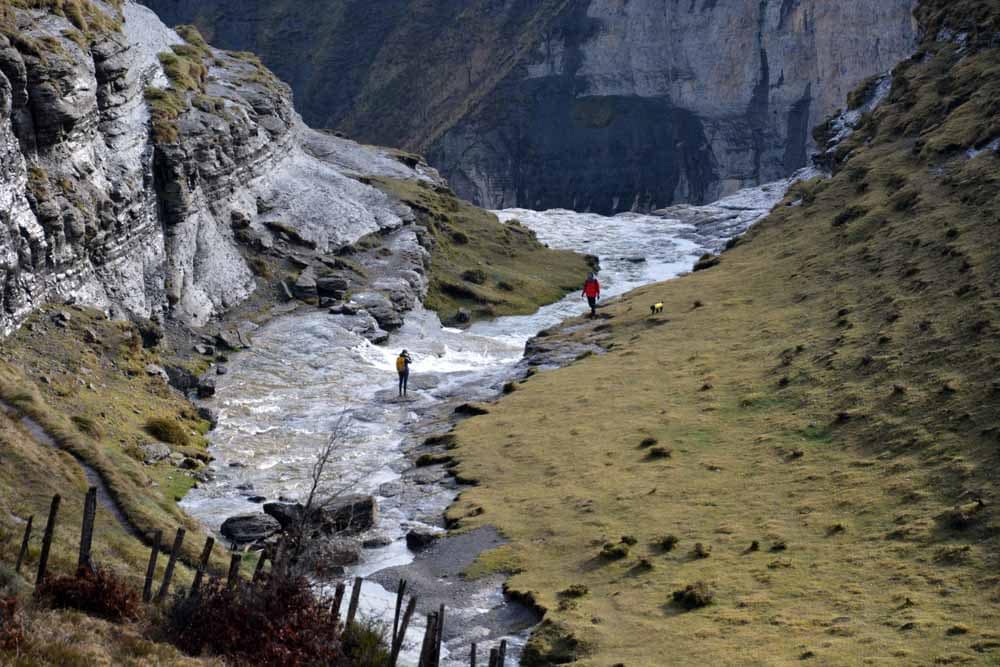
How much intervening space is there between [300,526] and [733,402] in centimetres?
3160

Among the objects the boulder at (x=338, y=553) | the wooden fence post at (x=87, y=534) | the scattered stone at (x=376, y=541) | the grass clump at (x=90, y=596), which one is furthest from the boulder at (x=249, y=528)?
the grass clump at (x=90, y=596)

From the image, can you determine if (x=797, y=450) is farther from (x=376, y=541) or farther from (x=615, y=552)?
(x=376, y=541)

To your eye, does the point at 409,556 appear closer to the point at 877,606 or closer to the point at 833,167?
the point at 877,606

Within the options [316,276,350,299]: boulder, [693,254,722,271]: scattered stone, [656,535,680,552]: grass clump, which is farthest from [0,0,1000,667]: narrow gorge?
[693,254,722,271]: scattered stone

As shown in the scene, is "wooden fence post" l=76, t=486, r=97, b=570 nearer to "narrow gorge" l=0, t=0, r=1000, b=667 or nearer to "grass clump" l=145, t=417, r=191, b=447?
"narrow gorge" l=0, t=0, r=1000, b=667

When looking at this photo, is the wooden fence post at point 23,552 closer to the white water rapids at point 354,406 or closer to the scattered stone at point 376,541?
the white water rapids at point 354,406

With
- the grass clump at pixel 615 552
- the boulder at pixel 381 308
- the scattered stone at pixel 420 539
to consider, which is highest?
the boulder at pixel 381 308

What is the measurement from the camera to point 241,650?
2845 centimetres

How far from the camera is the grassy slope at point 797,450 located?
3522 centimetres

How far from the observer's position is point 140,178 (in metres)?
78.2

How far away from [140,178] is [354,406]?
21.5 metres

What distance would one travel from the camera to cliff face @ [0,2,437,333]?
6456 centimetres

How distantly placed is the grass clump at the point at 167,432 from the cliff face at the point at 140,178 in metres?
8.33

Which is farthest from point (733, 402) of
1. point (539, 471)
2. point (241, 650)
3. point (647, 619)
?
point (241, 650)
